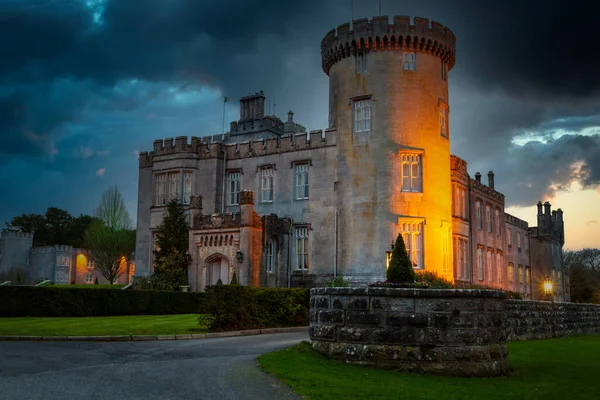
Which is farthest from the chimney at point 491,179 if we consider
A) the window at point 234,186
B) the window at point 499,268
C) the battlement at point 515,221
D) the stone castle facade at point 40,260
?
the stone castle facade at point 40,260

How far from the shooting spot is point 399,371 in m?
12.2

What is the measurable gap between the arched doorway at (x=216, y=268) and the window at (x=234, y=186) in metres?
6.52

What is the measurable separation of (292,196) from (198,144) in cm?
813

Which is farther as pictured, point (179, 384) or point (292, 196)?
point (292, 196)

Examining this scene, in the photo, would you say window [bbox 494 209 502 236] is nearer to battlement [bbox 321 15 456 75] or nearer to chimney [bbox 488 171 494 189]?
chimney [bbox 488 171 494 189]

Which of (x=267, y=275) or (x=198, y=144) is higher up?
(x=198, y=144)

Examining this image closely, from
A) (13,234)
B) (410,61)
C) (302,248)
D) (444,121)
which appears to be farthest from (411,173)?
(13,234)

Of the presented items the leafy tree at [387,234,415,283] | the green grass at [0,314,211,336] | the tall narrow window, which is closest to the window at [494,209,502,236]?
the tall narrow window

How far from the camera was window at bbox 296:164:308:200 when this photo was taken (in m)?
40.2

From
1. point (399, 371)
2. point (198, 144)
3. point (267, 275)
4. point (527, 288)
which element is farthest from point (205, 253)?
point (527, 288)

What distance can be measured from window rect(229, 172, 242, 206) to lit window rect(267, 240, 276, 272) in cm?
595

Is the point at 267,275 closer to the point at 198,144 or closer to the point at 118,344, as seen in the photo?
the point at 198,144

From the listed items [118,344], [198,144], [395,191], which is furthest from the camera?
[198,144]

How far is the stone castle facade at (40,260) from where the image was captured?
83000 millimetres
